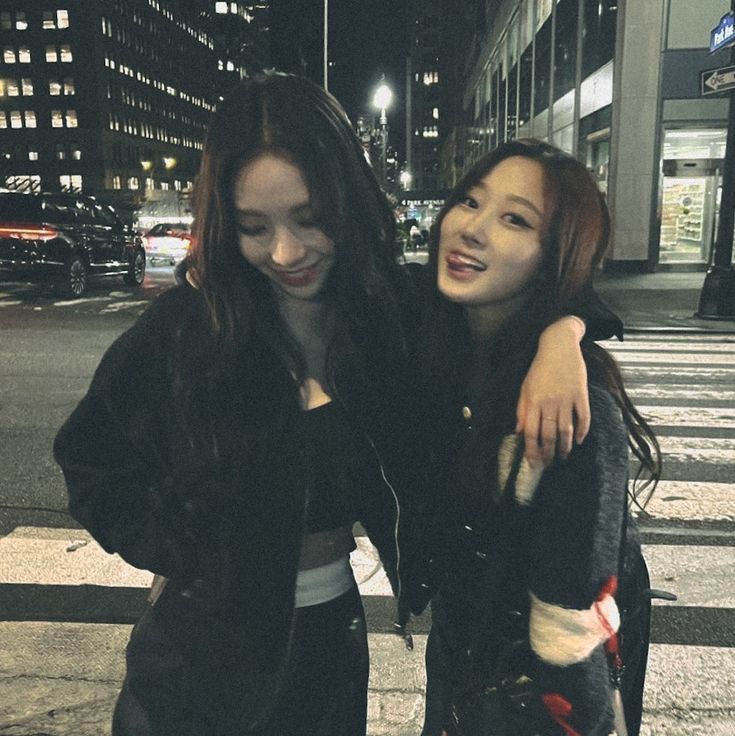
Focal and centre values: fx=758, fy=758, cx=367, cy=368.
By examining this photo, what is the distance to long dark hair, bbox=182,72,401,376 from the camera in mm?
1508

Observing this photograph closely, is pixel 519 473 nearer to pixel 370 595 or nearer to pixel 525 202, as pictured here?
pixel 525 202

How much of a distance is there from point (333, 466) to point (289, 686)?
1.44 feet

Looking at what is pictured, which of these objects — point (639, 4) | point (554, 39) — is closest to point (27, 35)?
point (554, 39)

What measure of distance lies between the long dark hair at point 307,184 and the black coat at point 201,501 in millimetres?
94

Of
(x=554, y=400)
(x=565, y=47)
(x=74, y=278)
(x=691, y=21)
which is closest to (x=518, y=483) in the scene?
(x=554, y=400)

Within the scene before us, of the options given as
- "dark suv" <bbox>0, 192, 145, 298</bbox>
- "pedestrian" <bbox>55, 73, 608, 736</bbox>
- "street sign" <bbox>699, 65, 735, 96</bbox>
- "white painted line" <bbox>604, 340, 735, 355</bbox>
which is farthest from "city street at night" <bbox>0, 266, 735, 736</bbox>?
"dark suv" <bbox>0, 192, 145, 298</bbox>

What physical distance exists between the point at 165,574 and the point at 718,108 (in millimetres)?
21434

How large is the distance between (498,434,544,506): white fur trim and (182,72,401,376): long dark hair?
1.47ft

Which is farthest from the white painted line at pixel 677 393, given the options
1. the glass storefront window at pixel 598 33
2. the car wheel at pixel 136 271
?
the glass storefront window at pixel 598 33

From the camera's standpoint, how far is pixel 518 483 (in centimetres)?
142

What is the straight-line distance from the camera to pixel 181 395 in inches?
56.8

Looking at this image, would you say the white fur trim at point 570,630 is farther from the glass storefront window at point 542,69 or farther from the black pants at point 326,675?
the glass storefront window at point 542,69

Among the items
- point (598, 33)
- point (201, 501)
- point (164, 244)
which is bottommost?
point (164, 244)

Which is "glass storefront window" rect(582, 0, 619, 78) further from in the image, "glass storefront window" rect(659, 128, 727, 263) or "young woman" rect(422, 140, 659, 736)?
"young woman" rect(422, 140, 659, 736)
